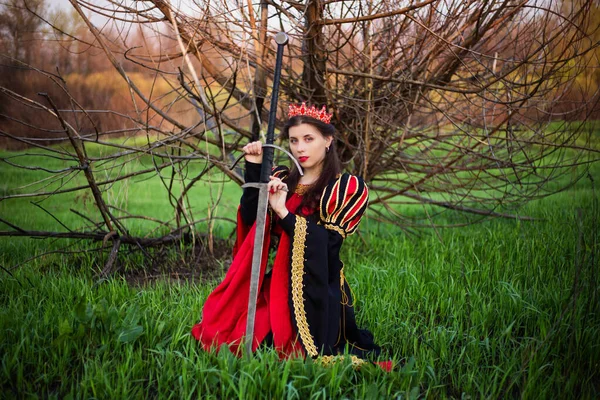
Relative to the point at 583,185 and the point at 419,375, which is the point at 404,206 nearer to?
the point at 583,185

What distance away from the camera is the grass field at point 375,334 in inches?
66.2

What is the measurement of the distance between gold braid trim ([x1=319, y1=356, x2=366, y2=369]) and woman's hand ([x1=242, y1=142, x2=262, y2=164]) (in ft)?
2.99

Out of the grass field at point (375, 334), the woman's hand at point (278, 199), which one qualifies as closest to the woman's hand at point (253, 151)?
the woman's hand at point (278, 199)

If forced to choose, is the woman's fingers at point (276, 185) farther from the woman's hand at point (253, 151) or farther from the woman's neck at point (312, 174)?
the woman's neck at point (312, 174)

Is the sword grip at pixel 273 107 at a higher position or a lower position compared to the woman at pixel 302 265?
higher

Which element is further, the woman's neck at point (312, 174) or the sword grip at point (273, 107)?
the woman's neck at point (312, 174)

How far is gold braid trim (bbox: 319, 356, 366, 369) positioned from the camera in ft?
6.09

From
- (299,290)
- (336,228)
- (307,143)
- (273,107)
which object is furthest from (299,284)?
(273,107)

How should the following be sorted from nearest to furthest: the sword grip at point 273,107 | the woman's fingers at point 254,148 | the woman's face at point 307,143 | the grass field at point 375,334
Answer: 1. the sword grip at point 273,107
2. the grass field at point 375,334
3. the woman's fingers at point 254,148
4. the woman's face at point 307,143

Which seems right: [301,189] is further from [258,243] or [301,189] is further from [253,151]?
[258,243]

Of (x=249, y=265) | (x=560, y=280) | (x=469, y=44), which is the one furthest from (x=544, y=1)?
(x=249, y=265)

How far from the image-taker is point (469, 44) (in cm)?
296

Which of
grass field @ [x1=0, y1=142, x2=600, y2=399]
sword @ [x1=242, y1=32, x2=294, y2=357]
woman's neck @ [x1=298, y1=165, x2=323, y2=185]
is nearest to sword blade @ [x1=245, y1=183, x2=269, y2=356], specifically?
sword @ [x1=242, y1=32, x2=294, y2=357]

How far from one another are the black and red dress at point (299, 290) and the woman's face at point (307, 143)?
153 millimetres
